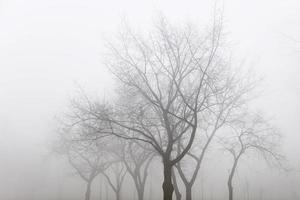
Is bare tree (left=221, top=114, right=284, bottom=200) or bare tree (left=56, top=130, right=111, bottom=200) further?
bare tree (left=56, top=130, right=111, bottom=200)

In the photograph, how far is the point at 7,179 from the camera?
8169 cm

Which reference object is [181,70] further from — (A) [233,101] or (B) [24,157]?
(B) [24,157]

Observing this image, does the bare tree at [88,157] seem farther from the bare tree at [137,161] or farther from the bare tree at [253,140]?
the bare tree at [253,140]

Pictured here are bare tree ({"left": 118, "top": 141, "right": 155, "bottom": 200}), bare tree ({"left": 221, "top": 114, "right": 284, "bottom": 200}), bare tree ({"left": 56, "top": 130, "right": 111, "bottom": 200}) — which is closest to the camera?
bare tree ({"left": 221, "top": 114, "right": 284, "bottom": 200})

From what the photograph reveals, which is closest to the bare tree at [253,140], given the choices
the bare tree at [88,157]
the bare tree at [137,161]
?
the bare tree at [137,161]

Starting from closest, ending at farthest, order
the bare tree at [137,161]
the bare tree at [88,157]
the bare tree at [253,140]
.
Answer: the bare tree at [253,140] → the bare tree at [137,161] → the bare tree at [88,157]

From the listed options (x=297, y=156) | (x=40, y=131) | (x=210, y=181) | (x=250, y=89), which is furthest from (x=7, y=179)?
(x=250, y=89)

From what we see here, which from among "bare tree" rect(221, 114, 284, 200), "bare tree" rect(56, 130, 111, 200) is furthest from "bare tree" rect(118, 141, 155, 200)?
Result: "bare tree" rect(221, 114, 284, 200)

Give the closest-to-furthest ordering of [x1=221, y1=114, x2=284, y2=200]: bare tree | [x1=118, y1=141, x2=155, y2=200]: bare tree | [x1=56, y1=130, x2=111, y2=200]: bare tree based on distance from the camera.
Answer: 1. [x1=221, y1=114, x2=284, y2=200]: bare tree
2. [x1=118, y1=141, x2=155, y2=200]: bare tree
3. [x1=56, y1=130, x2=111, y2=200]: bare tree

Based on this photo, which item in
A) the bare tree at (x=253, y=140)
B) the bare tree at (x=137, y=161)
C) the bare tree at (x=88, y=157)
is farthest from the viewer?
Result: the bare tree at (x=88, y=157)

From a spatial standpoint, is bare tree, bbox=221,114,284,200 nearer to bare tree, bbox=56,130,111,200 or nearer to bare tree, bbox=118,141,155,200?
bare tree, bbox=118,141,155,200

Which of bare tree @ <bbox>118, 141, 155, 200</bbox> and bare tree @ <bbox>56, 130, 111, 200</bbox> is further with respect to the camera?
bare tree @ <bbox>56, 130, 111, 200</bbox>

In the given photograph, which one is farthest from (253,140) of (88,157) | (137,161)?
(88,157)

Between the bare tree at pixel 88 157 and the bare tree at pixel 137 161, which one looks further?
the bare tree at pixel 88 157
